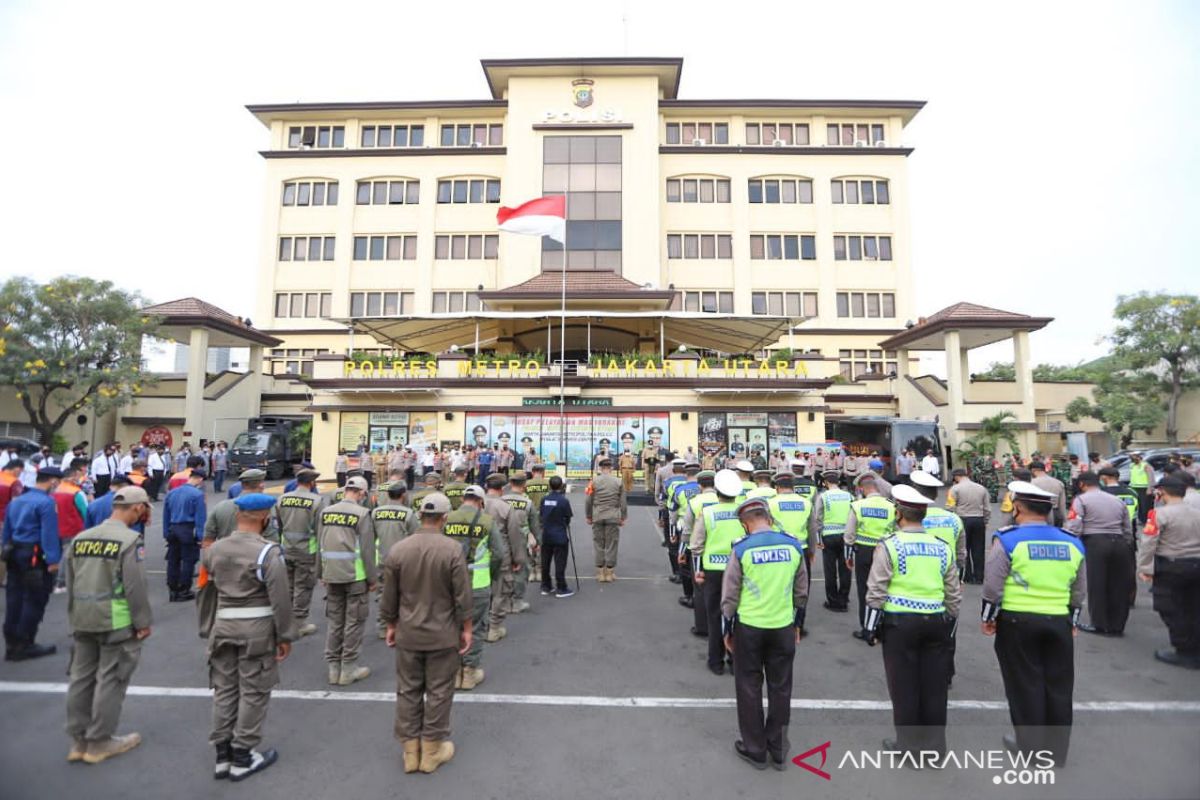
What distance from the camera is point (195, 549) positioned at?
829 centimetres

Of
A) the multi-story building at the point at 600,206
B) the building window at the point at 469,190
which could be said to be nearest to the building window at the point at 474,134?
the multi-story building at the point at 600,206

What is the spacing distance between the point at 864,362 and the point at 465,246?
26907 mm

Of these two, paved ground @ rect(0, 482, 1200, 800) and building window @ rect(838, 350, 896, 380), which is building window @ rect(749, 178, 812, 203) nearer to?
building window @ rect(838, 350, 896, 380)

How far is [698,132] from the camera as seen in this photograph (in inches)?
1501

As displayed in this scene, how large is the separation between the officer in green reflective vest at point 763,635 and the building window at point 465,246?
35.1m

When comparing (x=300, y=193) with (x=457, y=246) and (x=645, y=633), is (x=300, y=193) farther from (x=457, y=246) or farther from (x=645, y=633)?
(x=645, y=633)

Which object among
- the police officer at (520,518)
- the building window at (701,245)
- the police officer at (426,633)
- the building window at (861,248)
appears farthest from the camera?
the building window at (701,245)

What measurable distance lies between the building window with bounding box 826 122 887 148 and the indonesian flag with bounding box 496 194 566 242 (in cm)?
2536

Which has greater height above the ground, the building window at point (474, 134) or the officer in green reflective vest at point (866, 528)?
the building window at point (474, 134)

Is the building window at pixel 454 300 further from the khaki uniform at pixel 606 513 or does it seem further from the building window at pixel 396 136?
the khaki uniform at pixel 606 513

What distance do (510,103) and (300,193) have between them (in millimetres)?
15499

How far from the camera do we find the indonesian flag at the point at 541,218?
22125 mm

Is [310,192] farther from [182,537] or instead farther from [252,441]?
[182,537]

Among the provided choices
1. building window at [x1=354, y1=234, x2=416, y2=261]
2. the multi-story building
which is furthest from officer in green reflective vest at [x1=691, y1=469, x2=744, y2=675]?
building window at [x1=354, y1=234, x2=416, y2=261]
